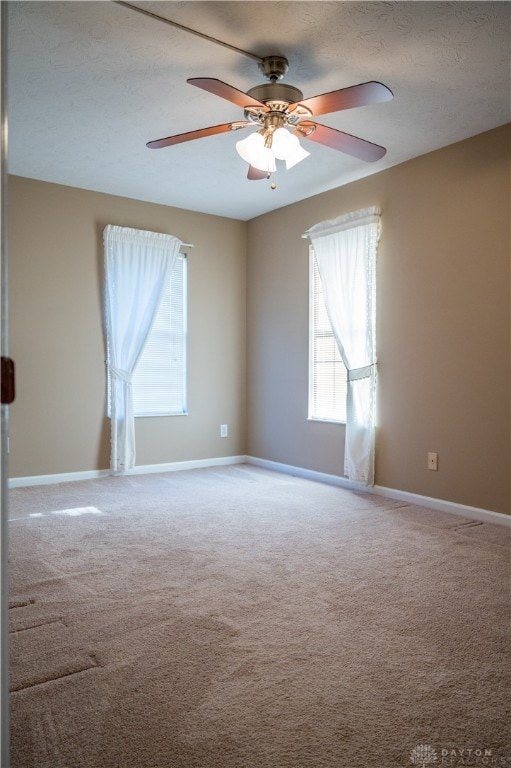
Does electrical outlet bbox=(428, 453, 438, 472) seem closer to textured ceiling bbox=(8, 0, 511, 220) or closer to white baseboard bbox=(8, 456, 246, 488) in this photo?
textured ceiling bbox=(8, 0, 511, 220)

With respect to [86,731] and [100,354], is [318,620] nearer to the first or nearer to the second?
[86,731]

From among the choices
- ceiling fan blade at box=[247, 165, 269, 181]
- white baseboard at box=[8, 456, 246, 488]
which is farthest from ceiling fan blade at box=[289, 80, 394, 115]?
white baseboard at box=[8, 456, 246, 488]

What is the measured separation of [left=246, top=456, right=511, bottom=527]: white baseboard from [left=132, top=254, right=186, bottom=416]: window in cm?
117

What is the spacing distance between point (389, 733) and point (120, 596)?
4.44ft

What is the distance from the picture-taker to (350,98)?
252 centimetres

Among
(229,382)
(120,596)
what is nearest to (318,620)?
(120,596)

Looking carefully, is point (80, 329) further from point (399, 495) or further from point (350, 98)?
point (350, 98)

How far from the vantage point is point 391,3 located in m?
2.43

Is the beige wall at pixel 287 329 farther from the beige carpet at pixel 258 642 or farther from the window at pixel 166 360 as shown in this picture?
the beige carpet at pixel 258 642

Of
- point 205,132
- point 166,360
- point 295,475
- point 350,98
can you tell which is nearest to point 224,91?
point 205,132

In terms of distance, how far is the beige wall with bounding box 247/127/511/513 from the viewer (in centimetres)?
367

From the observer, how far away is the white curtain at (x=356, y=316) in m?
4.55

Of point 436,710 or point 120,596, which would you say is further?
point 120,596

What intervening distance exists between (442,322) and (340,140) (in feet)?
5.44
